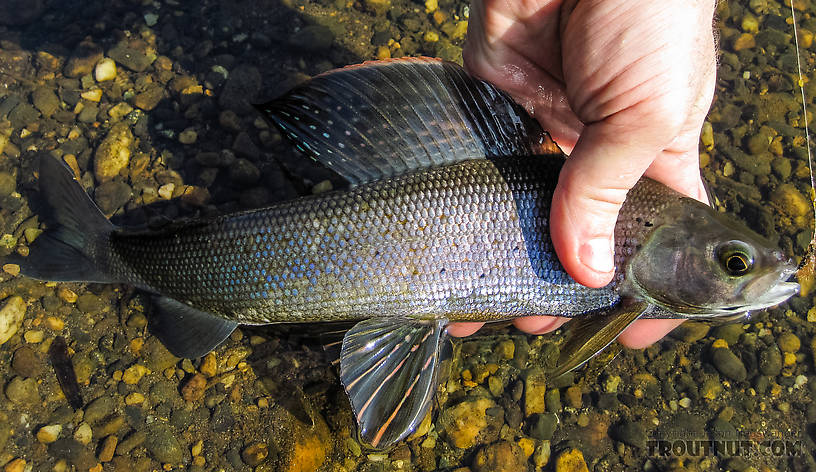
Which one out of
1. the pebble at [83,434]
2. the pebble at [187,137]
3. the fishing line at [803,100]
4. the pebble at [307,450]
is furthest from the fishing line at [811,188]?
the pebble at [83,434]

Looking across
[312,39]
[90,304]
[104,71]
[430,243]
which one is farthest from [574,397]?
[104,71]

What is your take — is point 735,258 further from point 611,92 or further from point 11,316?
point 11,316

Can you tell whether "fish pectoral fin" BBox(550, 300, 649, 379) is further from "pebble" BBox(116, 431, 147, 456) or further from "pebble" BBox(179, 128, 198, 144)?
"pebble" BBox(179, 128, 198, 144)

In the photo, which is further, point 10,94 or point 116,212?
point 10,94

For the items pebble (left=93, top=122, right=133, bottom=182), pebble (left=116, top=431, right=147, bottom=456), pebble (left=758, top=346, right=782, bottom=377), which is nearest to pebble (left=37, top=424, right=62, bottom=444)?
pebble (left=116, top=431, right=147, bottom=456)

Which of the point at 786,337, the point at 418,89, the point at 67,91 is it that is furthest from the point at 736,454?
the point at 67,91

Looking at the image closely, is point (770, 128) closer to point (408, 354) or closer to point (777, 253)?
point (777, 253)
